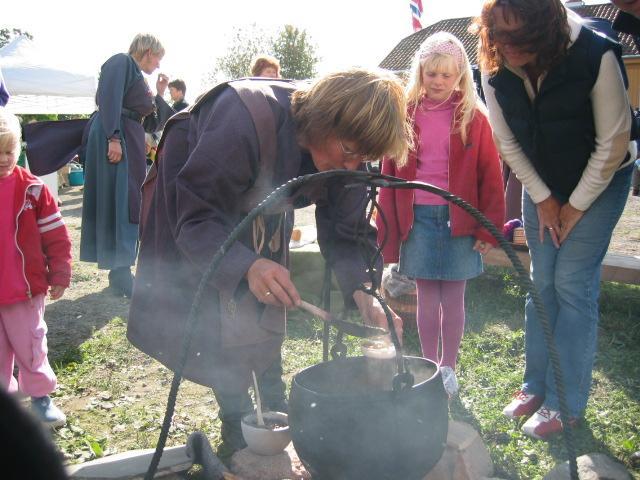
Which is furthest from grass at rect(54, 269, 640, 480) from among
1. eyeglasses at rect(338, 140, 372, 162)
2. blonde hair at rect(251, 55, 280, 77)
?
blonde hair at rect(251, 55, 280, 77)

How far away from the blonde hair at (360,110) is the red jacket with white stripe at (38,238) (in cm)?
163

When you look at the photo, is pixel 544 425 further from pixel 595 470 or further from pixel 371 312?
pixel 371 312

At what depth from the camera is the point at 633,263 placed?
439cm

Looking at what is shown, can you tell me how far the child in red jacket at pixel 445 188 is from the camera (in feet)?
10.1

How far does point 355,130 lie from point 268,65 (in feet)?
12.3

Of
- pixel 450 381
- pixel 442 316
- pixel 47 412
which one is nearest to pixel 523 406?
pixel 450 381

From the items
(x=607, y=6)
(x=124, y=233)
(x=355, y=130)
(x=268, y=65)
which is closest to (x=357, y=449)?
(x=355, y=130)

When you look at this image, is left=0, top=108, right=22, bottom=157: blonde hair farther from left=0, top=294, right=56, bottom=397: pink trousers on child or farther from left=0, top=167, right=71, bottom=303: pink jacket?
left=0, top=294, right=56, bottom=397: pink trousers on child

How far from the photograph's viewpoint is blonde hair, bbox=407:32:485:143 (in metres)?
3.06

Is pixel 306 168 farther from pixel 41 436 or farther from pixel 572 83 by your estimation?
pixel 41 436

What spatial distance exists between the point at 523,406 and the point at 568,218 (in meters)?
0.96

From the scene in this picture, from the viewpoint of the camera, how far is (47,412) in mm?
2857

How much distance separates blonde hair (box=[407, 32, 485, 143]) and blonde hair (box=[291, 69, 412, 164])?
1299 mm

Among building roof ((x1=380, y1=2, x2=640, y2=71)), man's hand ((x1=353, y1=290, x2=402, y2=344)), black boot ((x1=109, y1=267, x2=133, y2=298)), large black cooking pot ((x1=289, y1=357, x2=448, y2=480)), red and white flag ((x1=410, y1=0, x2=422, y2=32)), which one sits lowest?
black boot ((x1=109, y1=267, x2=133, y2=298))
